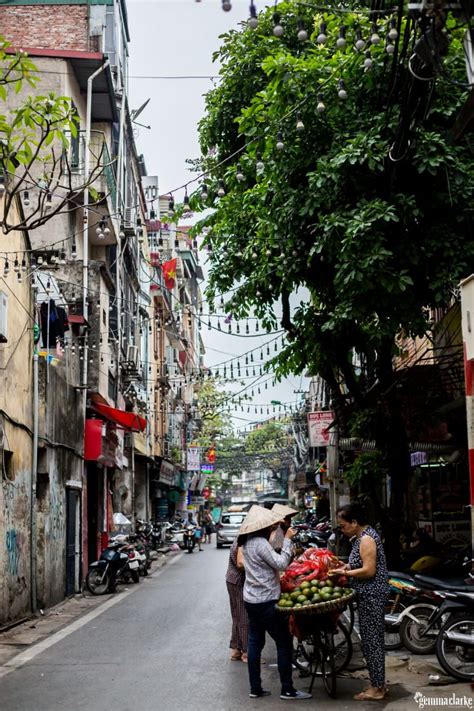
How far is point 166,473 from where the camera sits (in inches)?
1855

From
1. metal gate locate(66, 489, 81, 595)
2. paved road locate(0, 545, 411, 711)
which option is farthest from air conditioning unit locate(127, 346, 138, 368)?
paved road locate(0, 545, 411, 711)

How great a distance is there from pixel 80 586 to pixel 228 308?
7.89m

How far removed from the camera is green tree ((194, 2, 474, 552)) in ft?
39.1

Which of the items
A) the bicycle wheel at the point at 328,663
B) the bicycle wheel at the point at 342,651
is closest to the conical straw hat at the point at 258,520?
the bicycle wheel at the point at 328,663

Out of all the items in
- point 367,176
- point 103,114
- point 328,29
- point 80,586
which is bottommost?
point 80,586

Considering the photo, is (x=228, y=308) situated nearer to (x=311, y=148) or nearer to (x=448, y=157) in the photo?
(x=311, y=148)

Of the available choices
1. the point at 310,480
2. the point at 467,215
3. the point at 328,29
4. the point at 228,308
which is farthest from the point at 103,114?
the point at 310,480

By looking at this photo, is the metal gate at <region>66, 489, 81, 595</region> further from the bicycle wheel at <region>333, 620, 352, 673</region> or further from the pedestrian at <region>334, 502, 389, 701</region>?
the pedestrian at <region>334, 502, 389, 701</region>

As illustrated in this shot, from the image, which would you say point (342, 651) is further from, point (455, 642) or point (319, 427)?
point (319, 427)

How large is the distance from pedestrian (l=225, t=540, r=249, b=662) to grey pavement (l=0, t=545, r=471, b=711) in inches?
7.7

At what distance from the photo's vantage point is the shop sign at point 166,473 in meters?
45.5

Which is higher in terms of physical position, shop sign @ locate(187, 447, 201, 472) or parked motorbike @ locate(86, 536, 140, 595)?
shop sign @ locate(187, 447, 201, 472)

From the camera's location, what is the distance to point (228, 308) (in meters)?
16.1

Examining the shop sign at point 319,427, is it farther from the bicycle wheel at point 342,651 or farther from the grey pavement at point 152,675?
the bicycle wheel at point 342,651
